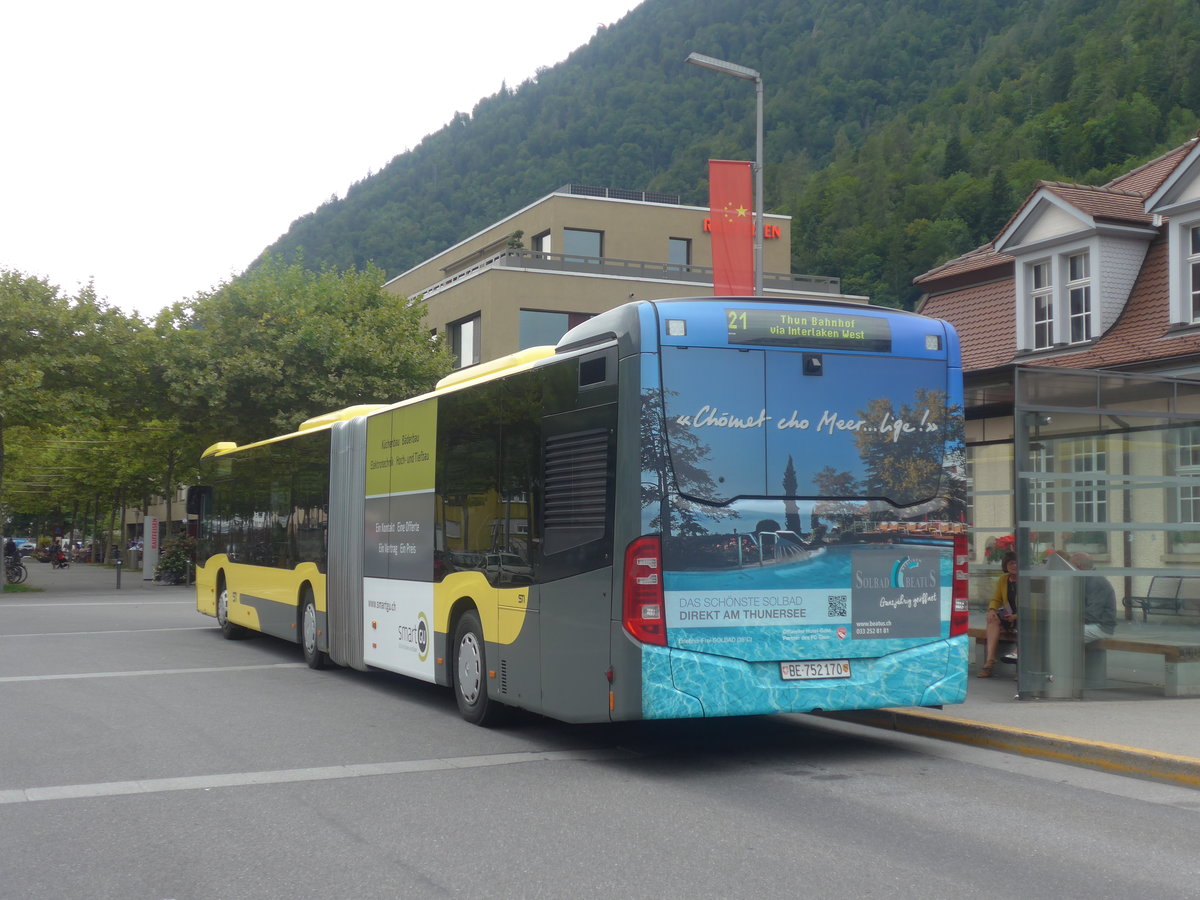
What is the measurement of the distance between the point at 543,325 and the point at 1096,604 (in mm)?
37220

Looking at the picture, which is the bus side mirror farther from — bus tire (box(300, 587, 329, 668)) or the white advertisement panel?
the white advertisement panel

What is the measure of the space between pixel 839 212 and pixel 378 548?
73.7m

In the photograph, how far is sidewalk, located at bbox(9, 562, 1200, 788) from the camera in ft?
27.7

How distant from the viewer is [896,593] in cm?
879

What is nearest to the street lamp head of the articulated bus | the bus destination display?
the articulated bus

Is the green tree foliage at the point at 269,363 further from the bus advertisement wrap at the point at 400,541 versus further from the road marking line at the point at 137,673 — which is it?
the bus advertisement wrap at the point at 400,541

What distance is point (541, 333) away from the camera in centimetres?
4734

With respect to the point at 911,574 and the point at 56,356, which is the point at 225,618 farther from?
the point at 56,356

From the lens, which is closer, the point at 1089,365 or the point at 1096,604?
the point at 1096,604

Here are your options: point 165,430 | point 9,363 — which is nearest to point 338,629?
point 9,363

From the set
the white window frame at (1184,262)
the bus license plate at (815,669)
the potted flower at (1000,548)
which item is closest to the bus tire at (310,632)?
the potted flower at (1000,548)

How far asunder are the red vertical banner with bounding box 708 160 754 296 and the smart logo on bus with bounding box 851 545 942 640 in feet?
38.2

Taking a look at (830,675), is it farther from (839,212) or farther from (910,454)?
(839,212)

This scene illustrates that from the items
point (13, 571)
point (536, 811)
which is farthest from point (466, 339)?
point (536, 811)
